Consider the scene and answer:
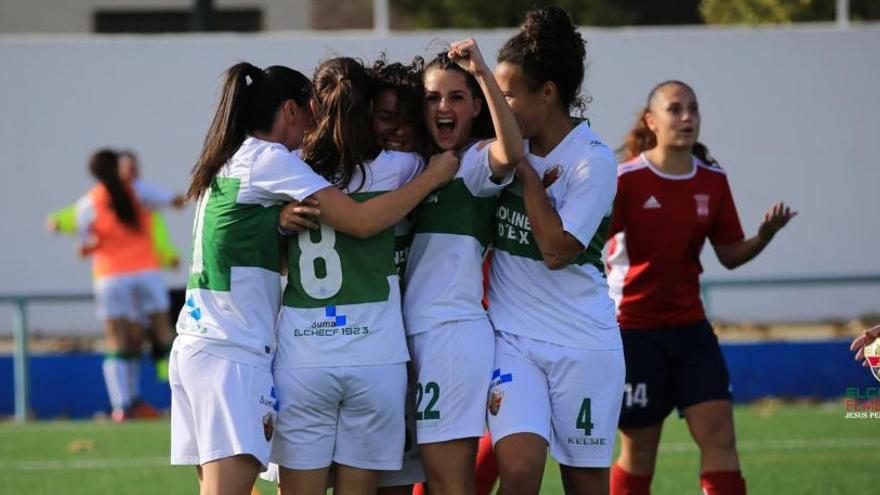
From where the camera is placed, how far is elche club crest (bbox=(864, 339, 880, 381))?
5230 mm

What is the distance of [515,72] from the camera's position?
17.7 feet

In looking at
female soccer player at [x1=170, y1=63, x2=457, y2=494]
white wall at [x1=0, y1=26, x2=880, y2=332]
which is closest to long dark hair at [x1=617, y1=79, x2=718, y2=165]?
female soccer player at [x1=170, y1=63, x2=457, y2=494]

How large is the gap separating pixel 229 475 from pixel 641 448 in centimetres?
233

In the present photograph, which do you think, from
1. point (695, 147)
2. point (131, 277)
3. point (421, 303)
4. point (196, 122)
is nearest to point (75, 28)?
point (196, 122)

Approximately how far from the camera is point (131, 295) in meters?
13.3

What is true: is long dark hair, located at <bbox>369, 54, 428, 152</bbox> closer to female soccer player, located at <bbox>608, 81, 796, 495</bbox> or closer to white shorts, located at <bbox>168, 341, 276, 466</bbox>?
white shorts, located at <bbox>168, 341, 276, 466</bbox>

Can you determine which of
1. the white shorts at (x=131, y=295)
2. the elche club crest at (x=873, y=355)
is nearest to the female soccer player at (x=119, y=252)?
the white shorts at (x=131, y=295)

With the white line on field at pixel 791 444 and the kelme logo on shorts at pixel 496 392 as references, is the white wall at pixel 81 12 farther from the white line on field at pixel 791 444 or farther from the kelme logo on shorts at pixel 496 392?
the kelme logo on shorts at pixel 496 392

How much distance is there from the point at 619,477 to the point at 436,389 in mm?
1796

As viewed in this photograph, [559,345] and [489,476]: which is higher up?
[559,345]

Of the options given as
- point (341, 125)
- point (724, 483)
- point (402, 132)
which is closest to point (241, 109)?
point (341, 125)

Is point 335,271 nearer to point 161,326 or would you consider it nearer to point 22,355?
point 22,355

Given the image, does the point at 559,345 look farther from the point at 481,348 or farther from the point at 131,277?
the point at 131,277

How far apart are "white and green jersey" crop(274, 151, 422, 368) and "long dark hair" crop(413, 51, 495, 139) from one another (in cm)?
50
